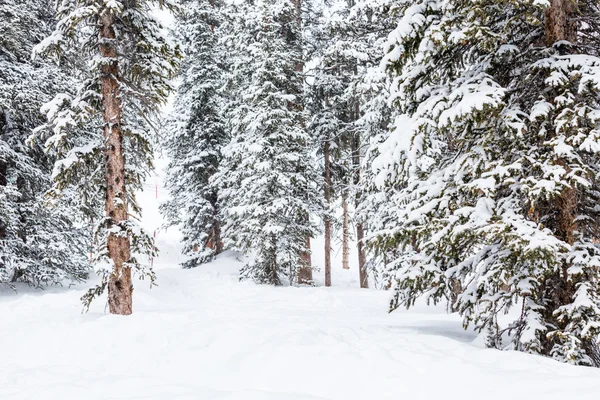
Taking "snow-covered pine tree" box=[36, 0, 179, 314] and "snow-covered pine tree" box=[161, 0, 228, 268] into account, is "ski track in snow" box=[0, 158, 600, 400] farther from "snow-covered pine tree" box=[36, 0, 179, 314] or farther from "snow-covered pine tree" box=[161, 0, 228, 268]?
"snow-covered pine tree" box=[161, 0, 228, 268]

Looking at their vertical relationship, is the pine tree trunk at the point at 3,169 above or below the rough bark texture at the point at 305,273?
above

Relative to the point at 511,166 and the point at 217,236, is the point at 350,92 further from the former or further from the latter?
the point at 511,166

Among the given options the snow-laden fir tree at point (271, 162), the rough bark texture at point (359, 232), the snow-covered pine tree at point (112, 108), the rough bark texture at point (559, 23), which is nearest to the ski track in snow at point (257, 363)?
the snow-covered pine tree at point (112, 108)

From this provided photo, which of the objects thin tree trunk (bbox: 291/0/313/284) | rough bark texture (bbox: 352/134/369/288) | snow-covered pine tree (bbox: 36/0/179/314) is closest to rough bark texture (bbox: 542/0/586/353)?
snow-covered pine tree (bbox: 36/0/179/314)

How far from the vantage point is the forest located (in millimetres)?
5250

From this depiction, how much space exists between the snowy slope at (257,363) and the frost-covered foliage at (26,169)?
5.86 meters

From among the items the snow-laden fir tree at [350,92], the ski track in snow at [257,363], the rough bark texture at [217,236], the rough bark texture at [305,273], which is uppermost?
the snow-laden fir tree at [350,92]

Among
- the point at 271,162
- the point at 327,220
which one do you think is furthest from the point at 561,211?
the point at 327,220

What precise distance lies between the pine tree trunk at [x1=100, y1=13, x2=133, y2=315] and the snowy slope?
0.54 metres

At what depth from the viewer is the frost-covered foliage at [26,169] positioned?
12.9m

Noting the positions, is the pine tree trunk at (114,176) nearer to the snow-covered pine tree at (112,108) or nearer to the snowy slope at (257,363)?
the snow-covered pine tree at (112,108)

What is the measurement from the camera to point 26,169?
13805 millimetres

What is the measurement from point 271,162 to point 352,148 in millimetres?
4705

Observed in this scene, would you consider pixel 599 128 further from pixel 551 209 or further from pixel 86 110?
pixel 86 110
